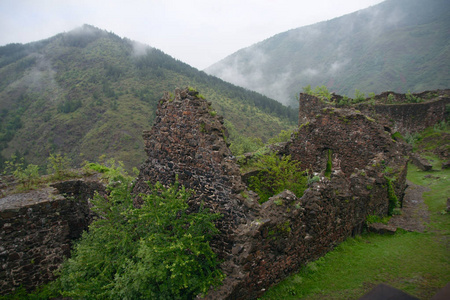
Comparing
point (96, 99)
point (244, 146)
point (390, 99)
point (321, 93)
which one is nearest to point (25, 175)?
point (244, 146)

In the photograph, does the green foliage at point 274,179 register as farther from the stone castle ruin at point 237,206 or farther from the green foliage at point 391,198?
the green foliage at point 391,198

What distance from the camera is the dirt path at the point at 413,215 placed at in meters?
8.21

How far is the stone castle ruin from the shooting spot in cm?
545

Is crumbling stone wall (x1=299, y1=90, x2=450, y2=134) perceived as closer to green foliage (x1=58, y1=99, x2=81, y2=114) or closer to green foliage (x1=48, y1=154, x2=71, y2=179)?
green foliage (x1=48, y1=154, x2=71, y2=179)

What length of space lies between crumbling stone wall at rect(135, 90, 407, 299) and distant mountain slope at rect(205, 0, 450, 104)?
58.7 meters

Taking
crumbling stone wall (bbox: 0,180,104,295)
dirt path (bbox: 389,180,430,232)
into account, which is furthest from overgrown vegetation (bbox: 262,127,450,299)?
crumbling stone wall (bbox: 0,180,104,295)

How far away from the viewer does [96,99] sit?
3155 inches

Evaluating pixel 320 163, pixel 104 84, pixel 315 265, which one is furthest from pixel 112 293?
pixel 104 84

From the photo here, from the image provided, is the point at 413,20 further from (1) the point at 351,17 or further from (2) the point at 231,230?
(2) the point at 231,230

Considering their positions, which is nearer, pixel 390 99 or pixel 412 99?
pixel 412 99

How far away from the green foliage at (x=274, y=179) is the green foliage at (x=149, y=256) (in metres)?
4.02

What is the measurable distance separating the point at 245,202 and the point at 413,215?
7266 millimetres

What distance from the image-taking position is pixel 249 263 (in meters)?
5.26

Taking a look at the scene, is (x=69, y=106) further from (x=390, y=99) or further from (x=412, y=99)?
(x=412, y=99)
